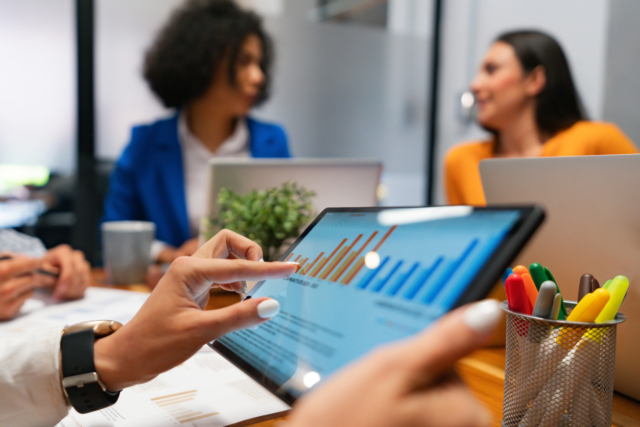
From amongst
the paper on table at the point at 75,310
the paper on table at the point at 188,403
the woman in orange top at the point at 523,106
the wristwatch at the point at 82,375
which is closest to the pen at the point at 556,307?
the paper on table at the point at 188,403

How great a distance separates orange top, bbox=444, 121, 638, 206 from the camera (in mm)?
1562

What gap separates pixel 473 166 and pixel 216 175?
3.90 ft

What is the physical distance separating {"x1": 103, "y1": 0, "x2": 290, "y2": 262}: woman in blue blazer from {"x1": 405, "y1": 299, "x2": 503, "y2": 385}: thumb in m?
1.56

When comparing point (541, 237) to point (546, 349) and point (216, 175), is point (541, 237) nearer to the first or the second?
point (546, 349)

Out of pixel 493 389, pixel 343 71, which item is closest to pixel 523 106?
pixel 343 71

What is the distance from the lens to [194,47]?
1.87 m

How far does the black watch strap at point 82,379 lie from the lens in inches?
15.6

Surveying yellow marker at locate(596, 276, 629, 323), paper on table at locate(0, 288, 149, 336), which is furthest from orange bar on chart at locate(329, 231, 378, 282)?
paper on table at locate(0, 288, 149, 336)

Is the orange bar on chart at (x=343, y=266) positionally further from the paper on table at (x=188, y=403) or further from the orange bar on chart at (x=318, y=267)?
the paper on table at (x=188, y=403)

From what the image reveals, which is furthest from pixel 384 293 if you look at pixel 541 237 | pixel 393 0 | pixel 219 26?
pixel 393 0

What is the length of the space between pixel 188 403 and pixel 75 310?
0.43 metres

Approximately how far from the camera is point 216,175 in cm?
96

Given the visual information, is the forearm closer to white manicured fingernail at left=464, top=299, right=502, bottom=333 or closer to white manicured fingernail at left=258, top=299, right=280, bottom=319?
white manicured fingernail at left=258, top=299, right=280, bottom=319

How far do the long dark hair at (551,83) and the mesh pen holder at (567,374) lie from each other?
1.59m
